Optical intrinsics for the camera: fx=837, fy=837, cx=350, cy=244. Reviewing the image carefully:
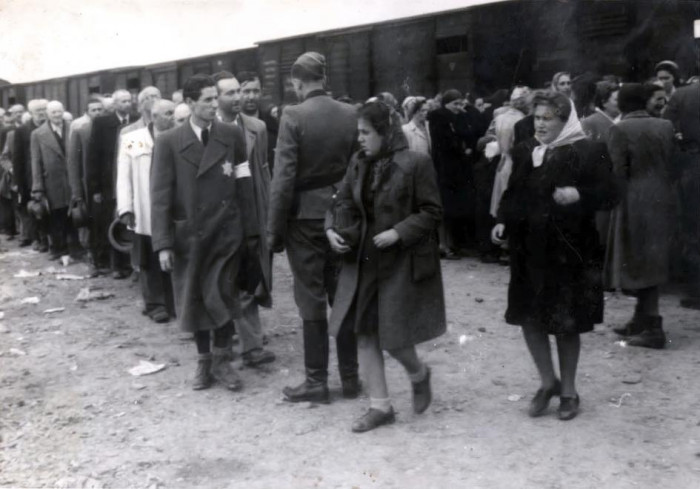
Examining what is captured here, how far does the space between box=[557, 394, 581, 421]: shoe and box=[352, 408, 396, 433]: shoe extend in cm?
95

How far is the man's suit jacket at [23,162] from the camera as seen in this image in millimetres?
12086

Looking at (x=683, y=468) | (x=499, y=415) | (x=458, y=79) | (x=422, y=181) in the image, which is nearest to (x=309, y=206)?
(x=422, y=181)

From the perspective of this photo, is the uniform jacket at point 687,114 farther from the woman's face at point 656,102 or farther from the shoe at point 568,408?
the shoe at point 568,408

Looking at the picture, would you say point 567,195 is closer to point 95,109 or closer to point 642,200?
point 642,200

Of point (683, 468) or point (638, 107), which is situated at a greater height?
point (638, 107)

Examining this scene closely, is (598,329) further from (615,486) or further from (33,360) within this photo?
(33,360)

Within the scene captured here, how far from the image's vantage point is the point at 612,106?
7.74 metres

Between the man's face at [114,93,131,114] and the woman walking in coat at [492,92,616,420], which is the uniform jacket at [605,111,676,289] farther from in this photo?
the man's face at [114,93,131,114]

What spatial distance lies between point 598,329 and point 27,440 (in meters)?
4.34

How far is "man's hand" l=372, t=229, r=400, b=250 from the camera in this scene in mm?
4348

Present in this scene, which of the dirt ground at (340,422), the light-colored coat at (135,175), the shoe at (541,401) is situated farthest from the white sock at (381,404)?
the light-colored coat at (135,175)

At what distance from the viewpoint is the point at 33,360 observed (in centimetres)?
645

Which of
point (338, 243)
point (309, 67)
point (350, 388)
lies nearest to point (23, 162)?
point (309, 67)

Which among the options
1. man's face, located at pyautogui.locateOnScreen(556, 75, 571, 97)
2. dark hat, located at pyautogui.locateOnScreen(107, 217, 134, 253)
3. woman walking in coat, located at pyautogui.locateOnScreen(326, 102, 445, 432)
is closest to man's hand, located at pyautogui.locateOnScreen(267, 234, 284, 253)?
woman walking in coat, located at pyautogui.locateOnScreen(326, 102, 445, 432)
